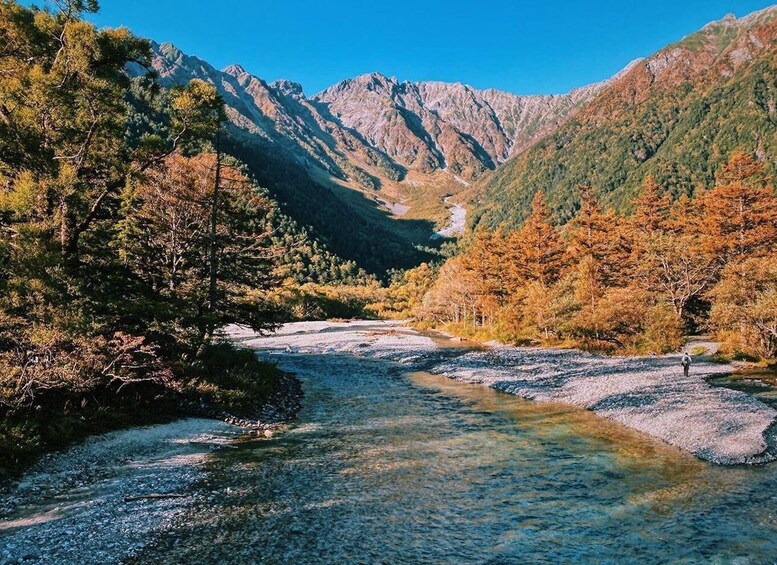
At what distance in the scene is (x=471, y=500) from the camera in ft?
47.6

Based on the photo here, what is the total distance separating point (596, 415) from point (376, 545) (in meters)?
17.8

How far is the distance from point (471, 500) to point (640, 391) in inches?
756

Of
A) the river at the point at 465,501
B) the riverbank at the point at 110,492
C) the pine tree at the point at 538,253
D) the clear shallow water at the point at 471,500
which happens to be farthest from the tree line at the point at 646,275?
the riverbank at the point at 110,492

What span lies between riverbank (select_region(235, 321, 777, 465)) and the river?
1.80 m

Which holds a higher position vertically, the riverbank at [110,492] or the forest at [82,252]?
the forest at [82,252]

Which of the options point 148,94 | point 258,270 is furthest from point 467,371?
point 148,94

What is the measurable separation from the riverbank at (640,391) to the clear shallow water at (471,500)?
1.69 meters

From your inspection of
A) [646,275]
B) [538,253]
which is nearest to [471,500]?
[646,275]

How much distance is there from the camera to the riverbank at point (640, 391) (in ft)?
63.7

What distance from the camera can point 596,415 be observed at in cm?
2522

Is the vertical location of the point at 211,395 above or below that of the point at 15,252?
below

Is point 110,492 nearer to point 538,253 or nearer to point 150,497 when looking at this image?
point 150,497

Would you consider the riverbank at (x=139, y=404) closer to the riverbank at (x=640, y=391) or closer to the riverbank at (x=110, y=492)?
the riverbank at (x=110, y=492)

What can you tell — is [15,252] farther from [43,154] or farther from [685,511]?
[685,511]
